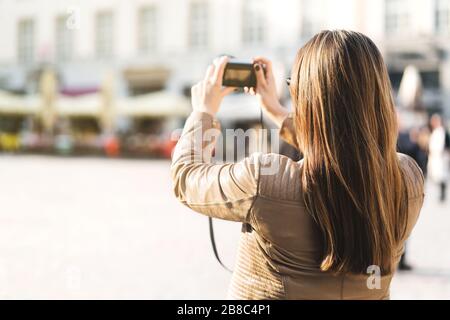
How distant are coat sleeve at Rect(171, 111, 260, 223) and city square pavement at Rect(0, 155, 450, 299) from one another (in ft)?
9.72

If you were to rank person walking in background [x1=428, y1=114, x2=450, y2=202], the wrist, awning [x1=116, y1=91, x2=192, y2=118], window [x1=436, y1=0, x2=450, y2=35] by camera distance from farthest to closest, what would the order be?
awning [x1=116, y1=91, x2=192, y2=118]
window [x1=436, y1=0, x2=450, y2=35]
person walking in background [x1=428, y1=114, x2=450, y2=202]
the wrist

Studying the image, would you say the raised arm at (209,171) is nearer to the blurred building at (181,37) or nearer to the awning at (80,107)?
the blurred building at (181,37)

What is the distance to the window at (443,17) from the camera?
2080 cm

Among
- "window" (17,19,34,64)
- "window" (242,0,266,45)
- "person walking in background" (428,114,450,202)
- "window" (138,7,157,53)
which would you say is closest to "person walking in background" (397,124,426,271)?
"person walking in background" (428,114,450,202)

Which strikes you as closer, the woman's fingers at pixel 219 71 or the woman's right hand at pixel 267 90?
the woman's fingers at pixel 219 71

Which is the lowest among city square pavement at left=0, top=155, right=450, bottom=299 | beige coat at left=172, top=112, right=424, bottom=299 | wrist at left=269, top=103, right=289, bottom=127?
city square pavement at left=0, top=155, right=450, bottom=299

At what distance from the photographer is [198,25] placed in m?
26.0

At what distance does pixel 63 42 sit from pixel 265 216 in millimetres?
30428

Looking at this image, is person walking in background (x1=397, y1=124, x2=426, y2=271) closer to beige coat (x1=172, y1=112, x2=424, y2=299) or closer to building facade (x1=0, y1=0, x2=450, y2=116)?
beige coat (x1=172, y1=112, x2=424, y2=299)

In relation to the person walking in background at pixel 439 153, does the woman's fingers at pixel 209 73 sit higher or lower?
higher

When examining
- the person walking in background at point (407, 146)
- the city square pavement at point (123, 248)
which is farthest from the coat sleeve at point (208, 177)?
the person walking in background at point (407, 146)

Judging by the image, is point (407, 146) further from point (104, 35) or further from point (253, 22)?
point (104, 35)

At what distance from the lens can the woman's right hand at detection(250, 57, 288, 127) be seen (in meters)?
1.63

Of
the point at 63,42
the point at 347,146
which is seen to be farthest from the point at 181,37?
the point at 347,146
